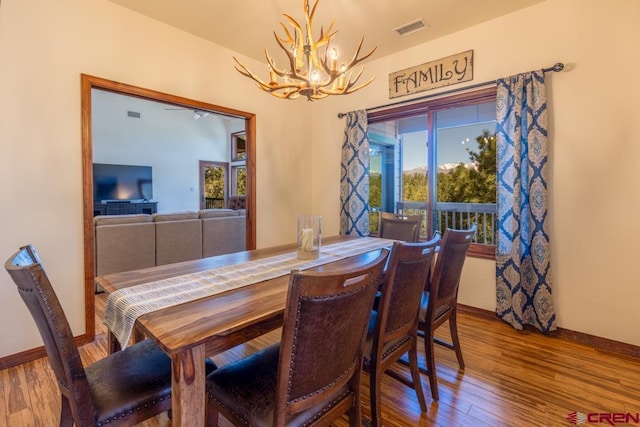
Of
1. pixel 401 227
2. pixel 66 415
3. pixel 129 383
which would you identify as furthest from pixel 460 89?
pixel 66 415

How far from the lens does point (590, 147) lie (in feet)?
8.10

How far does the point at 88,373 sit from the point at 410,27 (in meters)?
3.55

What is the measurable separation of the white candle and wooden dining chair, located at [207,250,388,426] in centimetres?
80

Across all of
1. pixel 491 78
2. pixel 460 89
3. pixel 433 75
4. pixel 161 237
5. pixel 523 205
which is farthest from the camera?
pixel 161 237

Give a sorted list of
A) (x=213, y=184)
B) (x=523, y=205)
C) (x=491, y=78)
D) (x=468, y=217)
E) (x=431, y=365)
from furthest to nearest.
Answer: (x=213, y=184), (x=468, y=217), (x=491, y=78), (x=523, y=205), (x=431, y=365)

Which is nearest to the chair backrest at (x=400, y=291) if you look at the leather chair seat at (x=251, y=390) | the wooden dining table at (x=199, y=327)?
the leather chair seat at (x=251, y=390)

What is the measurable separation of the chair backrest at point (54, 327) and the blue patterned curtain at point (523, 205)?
3.00 m

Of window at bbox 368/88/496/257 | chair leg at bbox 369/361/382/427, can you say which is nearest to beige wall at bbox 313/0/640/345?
window at bbox 368/88/496/257

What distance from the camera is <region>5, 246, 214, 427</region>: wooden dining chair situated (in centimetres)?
98

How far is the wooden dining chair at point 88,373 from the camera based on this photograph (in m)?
0.98

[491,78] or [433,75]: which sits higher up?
[433,75]

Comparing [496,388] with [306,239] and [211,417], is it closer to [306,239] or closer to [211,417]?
[306,239]

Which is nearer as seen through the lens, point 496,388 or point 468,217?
point 496,388

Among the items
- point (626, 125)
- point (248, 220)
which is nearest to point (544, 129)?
point (626, 125)
